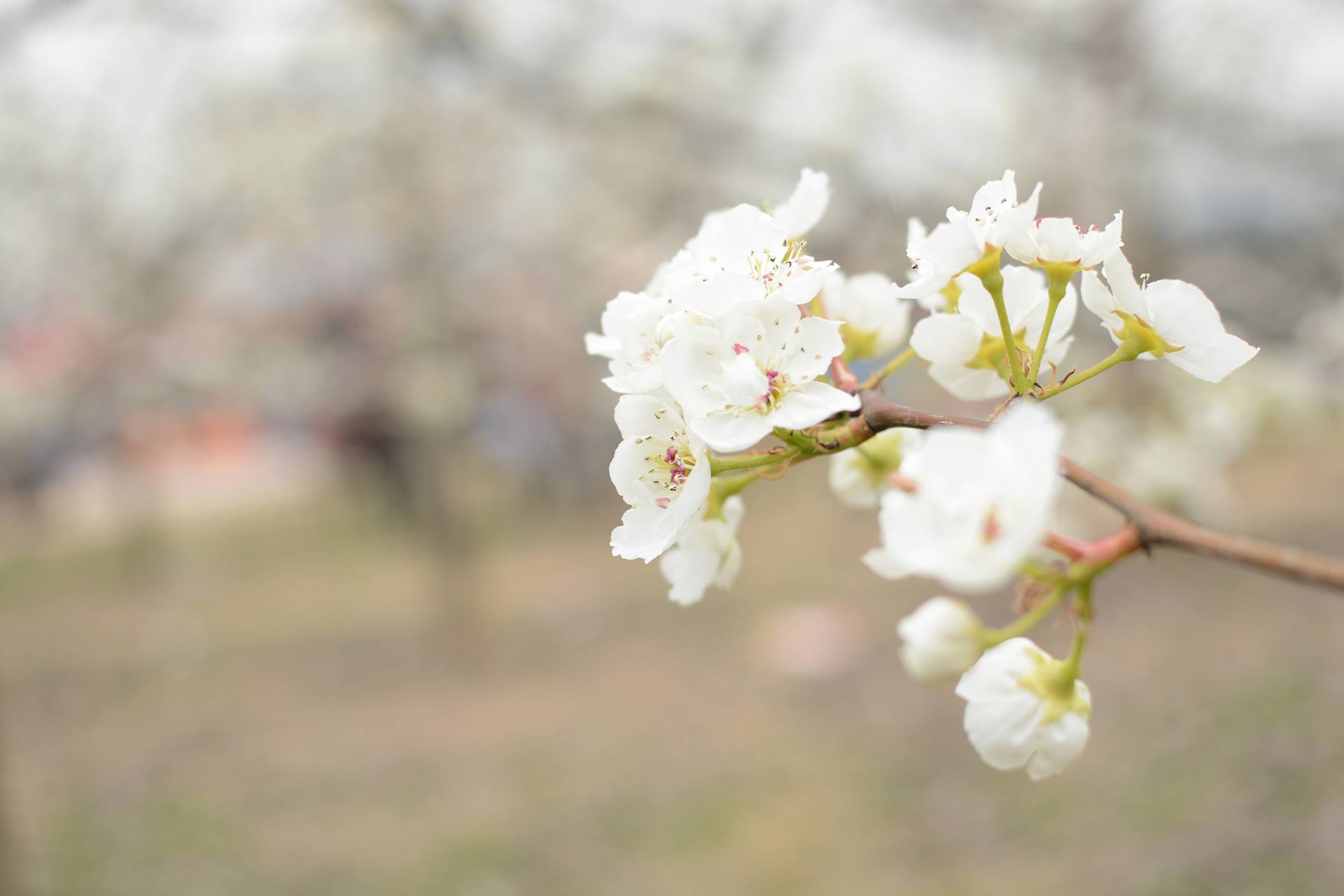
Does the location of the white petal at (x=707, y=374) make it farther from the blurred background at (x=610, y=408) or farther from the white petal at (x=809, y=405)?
the blurred background at (x=610, y=408)

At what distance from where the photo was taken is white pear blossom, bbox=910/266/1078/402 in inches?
25.1

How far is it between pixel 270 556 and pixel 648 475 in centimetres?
921

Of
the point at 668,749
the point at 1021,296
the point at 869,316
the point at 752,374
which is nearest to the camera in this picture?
the point at 752,374

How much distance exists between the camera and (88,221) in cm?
525

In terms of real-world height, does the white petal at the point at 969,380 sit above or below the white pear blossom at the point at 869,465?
above

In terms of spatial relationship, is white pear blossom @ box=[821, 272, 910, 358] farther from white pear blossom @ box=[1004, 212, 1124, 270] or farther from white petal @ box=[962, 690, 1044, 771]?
white petal @ box=[962, 690, 1044, 771]

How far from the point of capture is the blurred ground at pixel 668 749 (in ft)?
9.75

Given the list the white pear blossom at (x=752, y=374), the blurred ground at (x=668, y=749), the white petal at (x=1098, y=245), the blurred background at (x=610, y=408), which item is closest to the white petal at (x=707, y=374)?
the white pear blossom at (x=752, y=374)

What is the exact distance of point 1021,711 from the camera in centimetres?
56

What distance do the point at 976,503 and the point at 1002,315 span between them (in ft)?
0.59

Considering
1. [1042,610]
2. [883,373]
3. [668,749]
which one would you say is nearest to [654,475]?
[883,373]

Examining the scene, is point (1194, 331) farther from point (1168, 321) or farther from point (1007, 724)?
point (1007, 724)

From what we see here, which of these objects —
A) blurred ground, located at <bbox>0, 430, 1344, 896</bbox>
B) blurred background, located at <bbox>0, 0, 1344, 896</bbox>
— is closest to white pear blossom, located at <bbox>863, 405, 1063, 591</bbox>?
blurred background, located at <bbox>0, 0, 1344, 896</bbox>

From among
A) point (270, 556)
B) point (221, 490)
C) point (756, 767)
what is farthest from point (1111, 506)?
point (221, 490)
